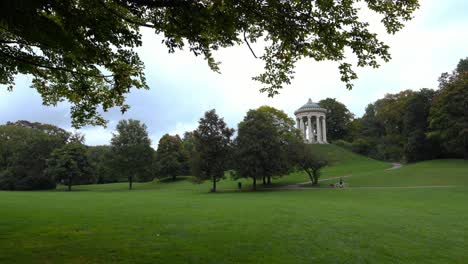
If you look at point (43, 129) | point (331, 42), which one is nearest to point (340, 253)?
point (331, 42)

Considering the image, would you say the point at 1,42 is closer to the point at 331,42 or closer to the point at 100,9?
the point at 100,9

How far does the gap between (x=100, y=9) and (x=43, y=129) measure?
2912 inches

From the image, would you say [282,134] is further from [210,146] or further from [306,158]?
[210,146]

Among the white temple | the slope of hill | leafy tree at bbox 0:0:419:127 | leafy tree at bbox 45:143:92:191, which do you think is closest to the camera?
leafy tree at bbox 0:0:419:127

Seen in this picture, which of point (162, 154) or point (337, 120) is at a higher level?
point (337, 120)

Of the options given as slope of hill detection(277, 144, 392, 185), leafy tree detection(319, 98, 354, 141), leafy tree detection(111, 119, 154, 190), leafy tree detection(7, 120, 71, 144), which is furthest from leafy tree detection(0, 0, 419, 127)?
leafy tree detection(319, 98, 354, 141)

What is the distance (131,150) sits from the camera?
180 ft

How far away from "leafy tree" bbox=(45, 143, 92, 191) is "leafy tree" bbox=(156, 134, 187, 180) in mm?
12253

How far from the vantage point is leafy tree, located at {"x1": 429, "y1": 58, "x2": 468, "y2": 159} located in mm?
48969

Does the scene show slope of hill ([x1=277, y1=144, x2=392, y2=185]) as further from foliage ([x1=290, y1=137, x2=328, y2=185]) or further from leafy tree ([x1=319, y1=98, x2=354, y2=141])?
leafy tree ([x1=319, y1=98, x2=354, y2=141])

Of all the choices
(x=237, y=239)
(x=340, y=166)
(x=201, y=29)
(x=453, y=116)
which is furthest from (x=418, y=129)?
(x=201, y=29)

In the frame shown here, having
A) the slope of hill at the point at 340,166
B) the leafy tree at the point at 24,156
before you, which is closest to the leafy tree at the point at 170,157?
the leafy tree at the point at 24,156

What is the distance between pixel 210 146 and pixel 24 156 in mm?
41687

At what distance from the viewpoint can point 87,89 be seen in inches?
414
